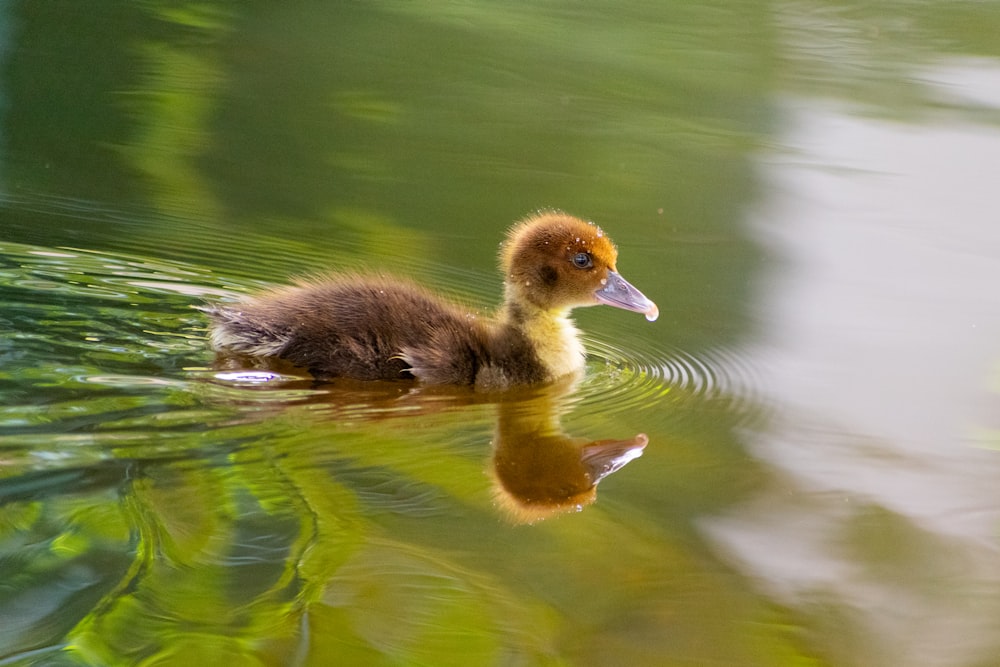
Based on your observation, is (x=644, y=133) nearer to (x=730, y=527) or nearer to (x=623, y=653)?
(x=730, y=527)

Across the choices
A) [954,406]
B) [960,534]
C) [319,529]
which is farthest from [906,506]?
Answer: [319,529]

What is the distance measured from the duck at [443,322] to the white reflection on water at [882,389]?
1.95 ft

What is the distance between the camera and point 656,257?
4797mm

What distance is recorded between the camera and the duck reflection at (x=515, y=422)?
9.62 feet

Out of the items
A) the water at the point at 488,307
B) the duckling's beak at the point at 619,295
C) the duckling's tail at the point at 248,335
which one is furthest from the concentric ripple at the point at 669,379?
the duckling's tail at the point at 248,335

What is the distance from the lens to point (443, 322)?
3838mm

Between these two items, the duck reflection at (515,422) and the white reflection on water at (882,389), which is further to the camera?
the duck reflection at (515,422)

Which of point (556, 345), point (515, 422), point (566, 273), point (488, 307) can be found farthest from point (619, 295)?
point (515, 422)

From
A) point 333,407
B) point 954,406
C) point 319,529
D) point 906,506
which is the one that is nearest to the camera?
point 319,529

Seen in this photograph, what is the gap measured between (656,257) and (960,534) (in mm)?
2071

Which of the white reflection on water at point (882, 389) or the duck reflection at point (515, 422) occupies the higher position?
the white reflection on water at point (882, 389)

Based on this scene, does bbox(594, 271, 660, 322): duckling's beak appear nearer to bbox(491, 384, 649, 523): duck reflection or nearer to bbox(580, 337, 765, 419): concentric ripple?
bbox(580, 337, 765, 419): concentric ripple

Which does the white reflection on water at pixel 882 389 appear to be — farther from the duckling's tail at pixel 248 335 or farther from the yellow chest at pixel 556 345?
the duckling's tail at pixel 248 335

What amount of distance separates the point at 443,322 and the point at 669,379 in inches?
25.5
